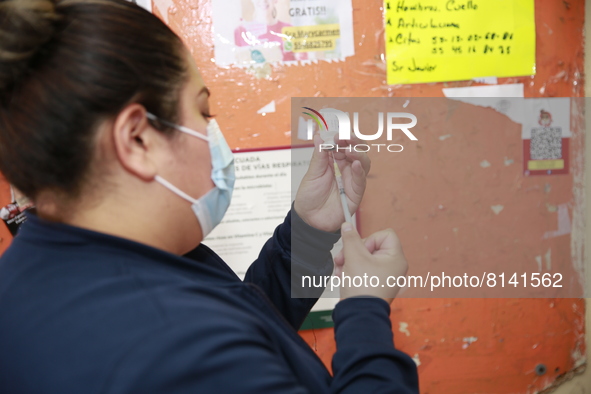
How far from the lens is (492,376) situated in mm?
952

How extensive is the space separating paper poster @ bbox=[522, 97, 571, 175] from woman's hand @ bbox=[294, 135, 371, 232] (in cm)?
47

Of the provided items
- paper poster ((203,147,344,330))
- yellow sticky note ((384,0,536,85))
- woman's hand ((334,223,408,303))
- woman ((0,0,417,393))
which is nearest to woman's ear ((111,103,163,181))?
woman ((0,0,417,393))

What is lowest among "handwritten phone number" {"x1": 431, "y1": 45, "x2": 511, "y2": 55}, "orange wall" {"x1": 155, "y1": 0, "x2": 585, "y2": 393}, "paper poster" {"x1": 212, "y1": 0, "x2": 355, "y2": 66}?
"orange wall" {"x1": 155, "y1": 0, "x2": 585, "y2": 393}

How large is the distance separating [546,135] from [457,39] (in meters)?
0.29

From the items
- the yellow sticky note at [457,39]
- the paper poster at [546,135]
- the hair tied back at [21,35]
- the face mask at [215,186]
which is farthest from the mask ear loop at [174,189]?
the paper poster at [546,135]

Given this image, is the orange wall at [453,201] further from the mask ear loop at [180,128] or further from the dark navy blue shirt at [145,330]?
the dark navy blue shirt at [145,330]

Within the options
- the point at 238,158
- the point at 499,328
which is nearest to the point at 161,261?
the point at 238,158

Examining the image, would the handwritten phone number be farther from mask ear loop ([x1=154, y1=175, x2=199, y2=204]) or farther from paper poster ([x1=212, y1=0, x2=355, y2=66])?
mask ear loop ([x1=154, y1=175, x2=199, y2=204])

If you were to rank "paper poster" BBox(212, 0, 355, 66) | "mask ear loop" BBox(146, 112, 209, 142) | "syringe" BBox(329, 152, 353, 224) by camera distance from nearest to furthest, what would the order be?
"mask ear loop" BBox(146, 112, 209, 142) → "syringe" BBox(329, 152, 353, 224) → "paper poster" BBox(212, 0, 355, 66)

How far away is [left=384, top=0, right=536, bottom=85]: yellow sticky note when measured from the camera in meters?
0.87

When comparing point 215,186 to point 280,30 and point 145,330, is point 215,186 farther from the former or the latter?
point 280,30

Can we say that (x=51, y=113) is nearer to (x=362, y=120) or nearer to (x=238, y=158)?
(x=238, y=158)

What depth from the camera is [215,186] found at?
52cm

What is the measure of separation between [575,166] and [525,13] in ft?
1.14
